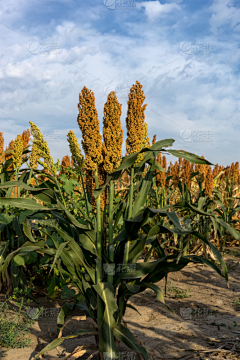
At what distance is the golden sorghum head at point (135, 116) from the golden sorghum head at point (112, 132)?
15cm

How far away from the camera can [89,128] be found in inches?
74.4

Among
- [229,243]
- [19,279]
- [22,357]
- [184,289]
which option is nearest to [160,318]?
[184,289]

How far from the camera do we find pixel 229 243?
584cm

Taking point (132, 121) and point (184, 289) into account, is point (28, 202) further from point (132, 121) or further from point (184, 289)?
point (184, 289)

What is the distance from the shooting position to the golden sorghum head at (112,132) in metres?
1.87

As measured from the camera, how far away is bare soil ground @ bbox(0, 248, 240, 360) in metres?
2.06

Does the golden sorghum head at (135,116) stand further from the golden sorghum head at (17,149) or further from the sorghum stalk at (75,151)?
the golden sorghum head at (17,149)

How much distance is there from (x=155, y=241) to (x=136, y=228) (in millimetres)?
344

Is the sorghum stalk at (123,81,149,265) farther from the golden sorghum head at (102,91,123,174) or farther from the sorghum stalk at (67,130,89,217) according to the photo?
the sorghum stalk at (67,130,89,217)

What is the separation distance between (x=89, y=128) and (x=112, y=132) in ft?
0.53

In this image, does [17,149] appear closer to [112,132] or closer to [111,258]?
[112,132]

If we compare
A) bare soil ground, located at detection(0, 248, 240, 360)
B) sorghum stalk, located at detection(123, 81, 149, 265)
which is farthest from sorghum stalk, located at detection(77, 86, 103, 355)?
bare soil ground, located at detection(0, 248, 240, 360)

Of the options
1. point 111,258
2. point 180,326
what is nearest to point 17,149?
point 111,258

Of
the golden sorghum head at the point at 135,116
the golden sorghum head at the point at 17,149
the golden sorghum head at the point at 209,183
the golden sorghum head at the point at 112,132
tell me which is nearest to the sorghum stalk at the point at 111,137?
the golden sorghum head at the point at 112,132
